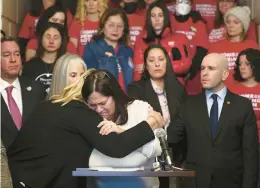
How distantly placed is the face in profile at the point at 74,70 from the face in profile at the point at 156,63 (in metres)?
0.68

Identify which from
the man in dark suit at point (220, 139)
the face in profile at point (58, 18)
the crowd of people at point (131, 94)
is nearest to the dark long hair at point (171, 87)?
the crowd of people at point (131, 94)

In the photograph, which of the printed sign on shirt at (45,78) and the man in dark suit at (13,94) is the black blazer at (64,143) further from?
the printed sign on shirt at (45,78)

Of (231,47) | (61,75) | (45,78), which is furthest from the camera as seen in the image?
(231,47)

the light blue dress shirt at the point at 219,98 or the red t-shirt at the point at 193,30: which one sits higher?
the red t-shirt at the point at 193,30

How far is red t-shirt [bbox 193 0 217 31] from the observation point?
20.9 ft

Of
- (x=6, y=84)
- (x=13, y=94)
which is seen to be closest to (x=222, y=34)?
(x=13, y=94)

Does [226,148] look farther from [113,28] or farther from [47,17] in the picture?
[47,17]

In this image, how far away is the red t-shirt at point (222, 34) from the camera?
19.3 feet

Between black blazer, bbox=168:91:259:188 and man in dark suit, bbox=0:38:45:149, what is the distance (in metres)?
1.07

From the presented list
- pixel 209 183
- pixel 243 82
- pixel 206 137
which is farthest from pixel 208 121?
pixel 243 82

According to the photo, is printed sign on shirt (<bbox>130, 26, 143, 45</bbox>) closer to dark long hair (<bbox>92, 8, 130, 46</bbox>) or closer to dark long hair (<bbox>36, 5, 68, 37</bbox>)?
dark long hair (<bbox>92, 8, 130, 46</bbox>)

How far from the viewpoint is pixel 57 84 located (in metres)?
4.11

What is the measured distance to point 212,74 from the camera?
4328 mm

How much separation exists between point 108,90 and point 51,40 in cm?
219
